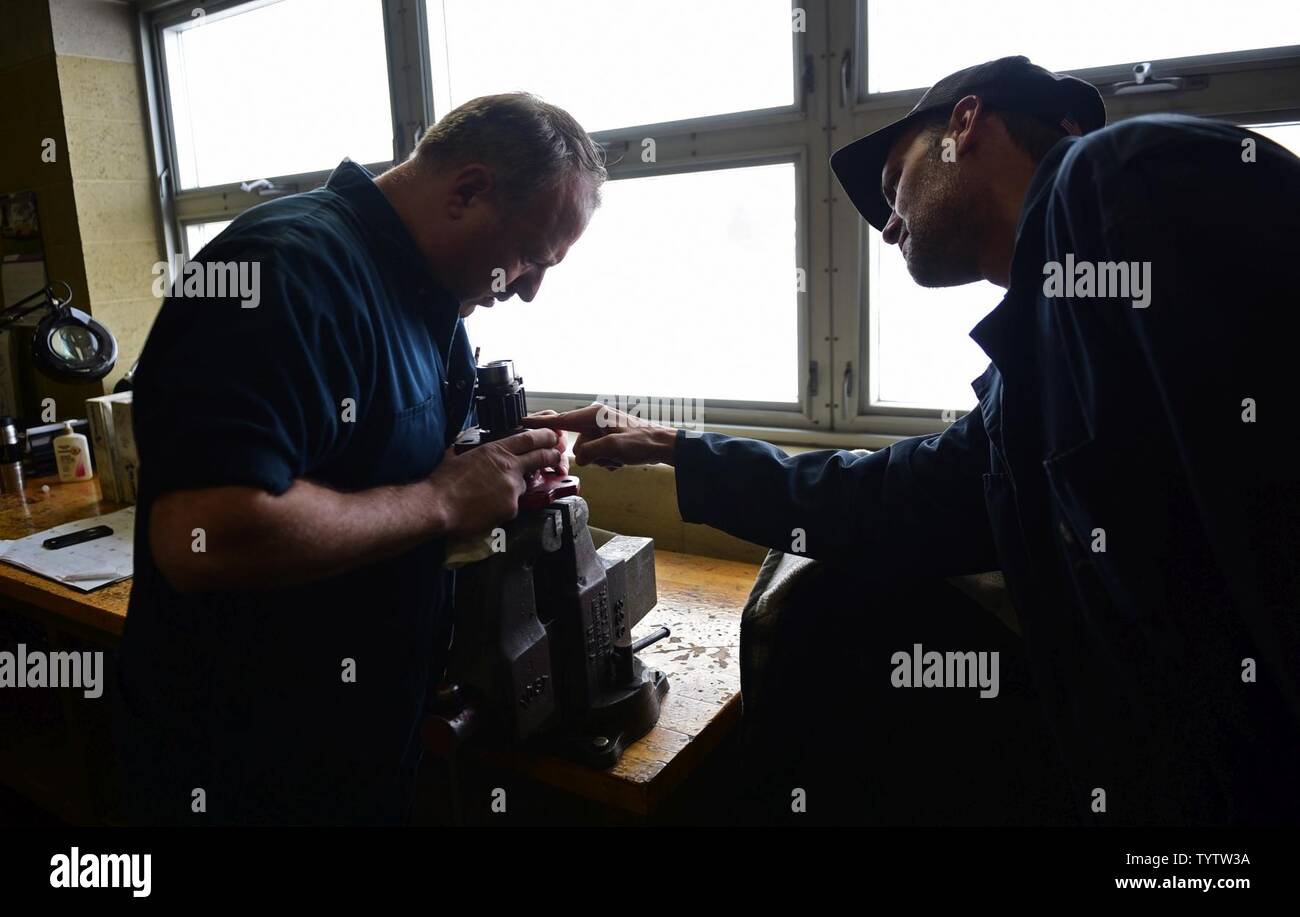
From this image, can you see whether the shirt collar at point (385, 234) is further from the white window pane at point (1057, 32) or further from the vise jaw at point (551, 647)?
the white window pane at point (1057, 32)

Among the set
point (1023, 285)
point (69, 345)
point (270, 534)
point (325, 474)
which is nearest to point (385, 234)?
point (325, 474)

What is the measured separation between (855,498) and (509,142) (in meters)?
0.72

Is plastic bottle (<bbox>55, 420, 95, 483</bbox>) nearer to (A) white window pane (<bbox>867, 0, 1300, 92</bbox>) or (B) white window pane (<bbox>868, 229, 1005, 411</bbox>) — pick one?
(B) white window pane (<bbox>868, 229, 1005, 411</bbox>)

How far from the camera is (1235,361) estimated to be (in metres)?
0.72

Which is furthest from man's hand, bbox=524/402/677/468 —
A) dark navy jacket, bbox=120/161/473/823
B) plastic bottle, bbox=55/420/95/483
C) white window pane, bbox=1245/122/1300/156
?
plastic bottle, bbox=55/420/95/483

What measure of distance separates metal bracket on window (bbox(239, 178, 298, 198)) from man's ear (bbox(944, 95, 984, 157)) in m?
2.44

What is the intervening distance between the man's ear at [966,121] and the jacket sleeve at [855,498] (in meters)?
0.40

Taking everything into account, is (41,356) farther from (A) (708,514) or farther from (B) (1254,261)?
(B) (1254,261)

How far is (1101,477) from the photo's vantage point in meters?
0.85

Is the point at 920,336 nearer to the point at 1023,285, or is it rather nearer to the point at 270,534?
the point at 1023,285

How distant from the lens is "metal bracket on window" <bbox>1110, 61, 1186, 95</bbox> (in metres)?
1.56

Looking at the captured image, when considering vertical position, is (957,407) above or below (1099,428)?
below
